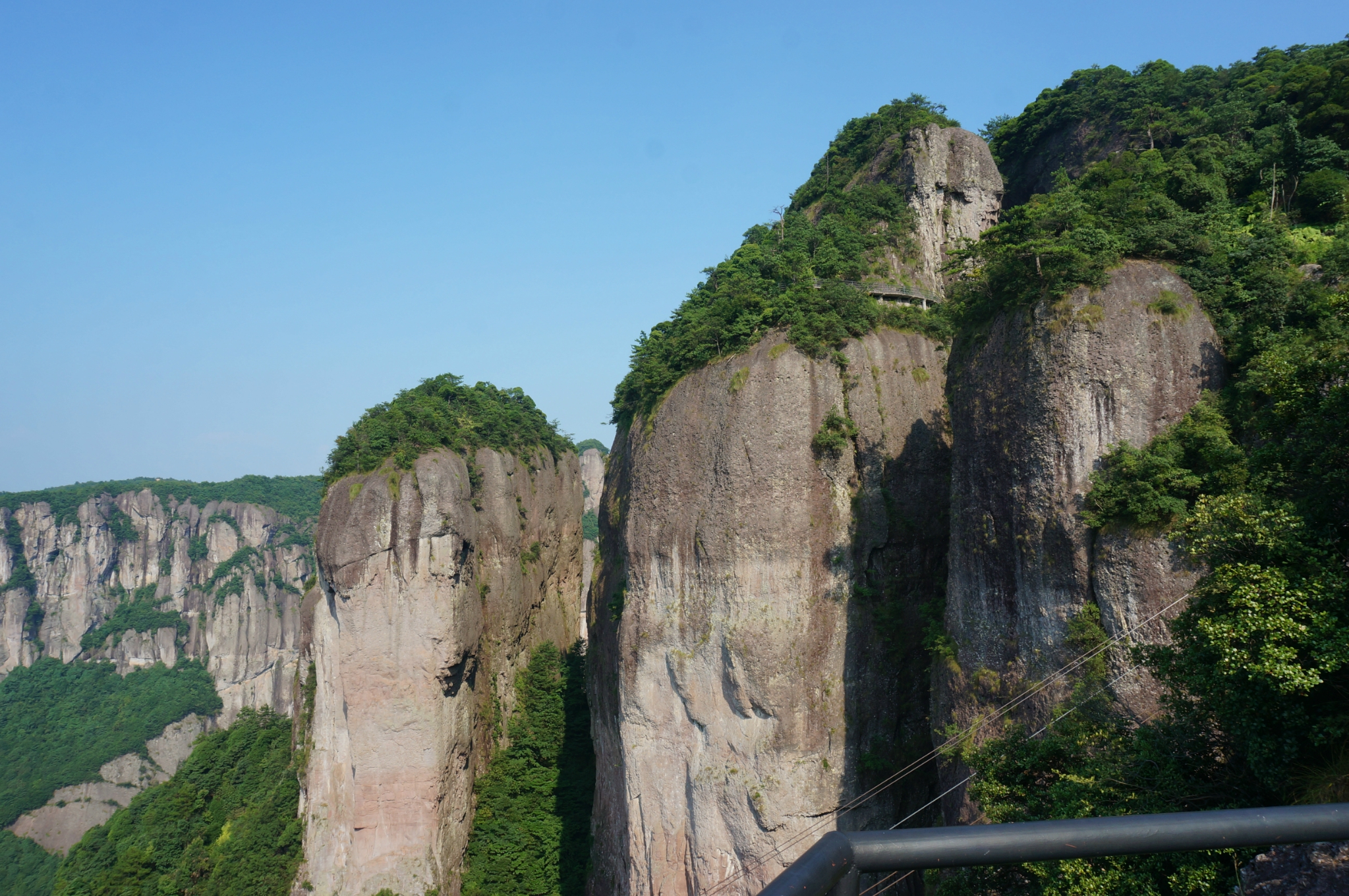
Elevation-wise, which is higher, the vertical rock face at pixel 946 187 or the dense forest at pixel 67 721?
the vertical rock face at pixel 946 187

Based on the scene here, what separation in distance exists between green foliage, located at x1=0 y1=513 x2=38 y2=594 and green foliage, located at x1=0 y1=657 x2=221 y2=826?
10046 mm

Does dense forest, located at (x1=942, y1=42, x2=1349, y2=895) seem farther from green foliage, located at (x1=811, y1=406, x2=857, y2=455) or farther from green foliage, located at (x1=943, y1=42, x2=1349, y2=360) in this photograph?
green foliage, located at (x1=811, y1=406, x2=857, y2=455)

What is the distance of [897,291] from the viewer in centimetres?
2891

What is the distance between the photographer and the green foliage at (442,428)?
3344cm

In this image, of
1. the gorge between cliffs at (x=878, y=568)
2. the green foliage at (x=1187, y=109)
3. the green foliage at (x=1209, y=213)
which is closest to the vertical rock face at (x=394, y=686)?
the gorge between cliffs at (x=878, y=568)

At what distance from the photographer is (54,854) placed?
64.8 m

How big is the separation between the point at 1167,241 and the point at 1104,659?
9325 millimetres

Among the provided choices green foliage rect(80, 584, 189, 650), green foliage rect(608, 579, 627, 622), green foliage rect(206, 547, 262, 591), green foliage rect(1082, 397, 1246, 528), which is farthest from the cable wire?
green foliage rect(80, 584, 189, 650)

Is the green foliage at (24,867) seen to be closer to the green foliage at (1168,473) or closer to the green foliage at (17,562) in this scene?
the green foliage at (17,562)

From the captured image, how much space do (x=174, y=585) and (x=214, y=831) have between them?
2901 inches

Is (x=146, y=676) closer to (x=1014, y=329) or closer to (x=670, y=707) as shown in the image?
(x=670, y=707)

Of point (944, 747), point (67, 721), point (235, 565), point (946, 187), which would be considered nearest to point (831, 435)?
point (944, 747)

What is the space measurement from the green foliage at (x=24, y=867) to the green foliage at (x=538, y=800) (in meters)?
47.7

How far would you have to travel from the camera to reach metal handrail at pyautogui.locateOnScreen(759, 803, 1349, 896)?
1.96 meters
